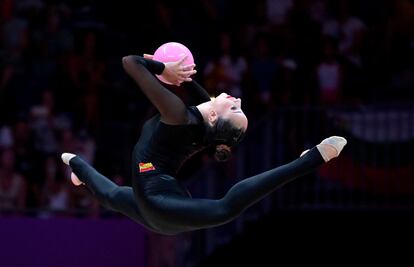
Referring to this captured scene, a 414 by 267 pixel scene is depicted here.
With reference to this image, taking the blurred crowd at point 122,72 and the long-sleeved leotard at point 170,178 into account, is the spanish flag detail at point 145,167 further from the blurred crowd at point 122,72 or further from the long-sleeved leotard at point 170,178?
the blurred crowd at point 122,72

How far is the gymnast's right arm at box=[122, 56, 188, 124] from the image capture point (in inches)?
203

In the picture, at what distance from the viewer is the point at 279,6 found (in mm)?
10906

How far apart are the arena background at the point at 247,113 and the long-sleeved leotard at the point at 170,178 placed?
2976 millimetres

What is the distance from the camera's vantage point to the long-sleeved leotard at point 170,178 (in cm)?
521

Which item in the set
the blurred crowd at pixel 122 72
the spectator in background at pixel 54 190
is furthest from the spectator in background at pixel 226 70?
the spectator in background at pixel 54 190

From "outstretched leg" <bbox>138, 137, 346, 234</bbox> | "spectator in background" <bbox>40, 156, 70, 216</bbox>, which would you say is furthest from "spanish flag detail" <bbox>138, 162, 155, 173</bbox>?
"spectator in background" <bbox>40, 156, 70, 216</bbox>

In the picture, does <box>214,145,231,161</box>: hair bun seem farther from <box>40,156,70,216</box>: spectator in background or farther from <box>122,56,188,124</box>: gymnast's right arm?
<box>40,156,70,216</box>: spectator in background

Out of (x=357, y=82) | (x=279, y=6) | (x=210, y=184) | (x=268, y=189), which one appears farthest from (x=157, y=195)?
(x=279, y=6)

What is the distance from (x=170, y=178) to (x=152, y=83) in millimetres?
726

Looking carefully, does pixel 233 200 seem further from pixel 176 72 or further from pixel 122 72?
pixel 122 72

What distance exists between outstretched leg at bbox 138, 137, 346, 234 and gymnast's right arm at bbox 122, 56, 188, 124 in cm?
56

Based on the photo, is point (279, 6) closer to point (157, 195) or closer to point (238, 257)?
point (238, 257)

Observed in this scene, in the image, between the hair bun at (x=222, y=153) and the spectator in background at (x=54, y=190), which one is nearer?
the hair bun at (x=222, y=153)

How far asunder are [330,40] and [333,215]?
2.27 metres
